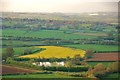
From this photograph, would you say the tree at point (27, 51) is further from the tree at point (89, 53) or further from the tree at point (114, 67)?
the tree at point (114, 67)

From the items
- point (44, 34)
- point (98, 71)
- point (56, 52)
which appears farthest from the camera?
point (44, 34)

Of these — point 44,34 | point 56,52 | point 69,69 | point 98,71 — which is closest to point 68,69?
point 69,69

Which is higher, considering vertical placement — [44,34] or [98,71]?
[44,34]

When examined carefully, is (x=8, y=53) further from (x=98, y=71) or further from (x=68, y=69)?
(x=98, y=71)

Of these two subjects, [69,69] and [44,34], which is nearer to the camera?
[69,69]

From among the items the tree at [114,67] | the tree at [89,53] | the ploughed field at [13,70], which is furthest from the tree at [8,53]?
the tree at [114,67]

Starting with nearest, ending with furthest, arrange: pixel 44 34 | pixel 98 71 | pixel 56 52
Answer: pixel 98 71 < pixel 56 52 < pixel 44 34

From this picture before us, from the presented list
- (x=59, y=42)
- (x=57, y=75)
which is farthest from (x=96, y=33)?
(x=57, y=75)

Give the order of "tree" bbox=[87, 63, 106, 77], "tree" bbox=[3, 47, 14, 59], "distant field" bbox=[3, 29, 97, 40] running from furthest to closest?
1. "distant field" bbox=[3, 29, 97, 40]
2. "tree" bbox=[3, 47, 14, 59]
3. "tree" bbox=[87, 63, 106, 77]

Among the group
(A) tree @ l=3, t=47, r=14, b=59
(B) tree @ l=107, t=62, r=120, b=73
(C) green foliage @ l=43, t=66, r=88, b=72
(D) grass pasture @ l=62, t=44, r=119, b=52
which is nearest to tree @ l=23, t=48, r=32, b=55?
(A) tree @ l=3, t=47, r=14, b=59

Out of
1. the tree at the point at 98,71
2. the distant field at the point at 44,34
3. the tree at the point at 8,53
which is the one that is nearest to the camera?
the tree at the point at 98,71

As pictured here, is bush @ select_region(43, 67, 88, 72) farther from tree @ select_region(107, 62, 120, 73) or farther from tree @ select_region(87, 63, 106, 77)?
tree @ select_region(107, 62, 120, 73)
